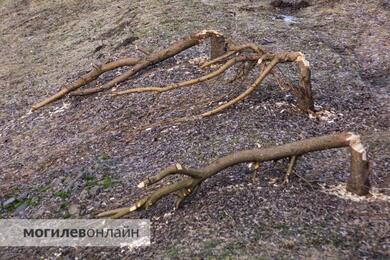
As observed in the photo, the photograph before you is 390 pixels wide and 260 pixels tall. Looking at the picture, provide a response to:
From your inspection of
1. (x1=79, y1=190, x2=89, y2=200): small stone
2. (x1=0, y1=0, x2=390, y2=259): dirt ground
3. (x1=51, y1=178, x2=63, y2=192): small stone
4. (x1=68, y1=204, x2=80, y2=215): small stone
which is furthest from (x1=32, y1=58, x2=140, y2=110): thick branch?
(x1=68, y1=204, x2=80, y2=215): small stone

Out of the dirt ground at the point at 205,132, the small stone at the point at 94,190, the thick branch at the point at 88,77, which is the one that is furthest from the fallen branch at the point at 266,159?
the thick branch at the point at 88,77

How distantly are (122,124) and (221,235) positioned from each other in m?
2.72

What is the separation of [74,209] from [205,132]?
1.70m

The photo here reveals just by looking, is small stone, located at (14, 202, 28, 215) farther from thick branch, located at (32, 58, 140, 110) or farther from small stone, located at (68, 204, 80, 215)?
thick branch, located at (32, 58, 140, 110)

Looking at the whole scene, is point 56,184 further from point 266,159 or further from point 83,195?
point 266,159

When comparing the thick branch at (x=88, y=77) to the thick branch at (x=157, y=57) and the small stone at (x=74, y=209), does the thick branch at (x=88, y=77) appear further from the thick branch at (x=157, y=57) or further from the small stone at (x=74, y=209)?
the small stone at (x=74, y=209)

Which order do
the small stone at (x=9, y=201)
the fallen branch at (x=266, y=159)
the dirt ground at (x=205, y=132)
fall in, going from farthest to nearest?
1. the small stone at (x=9, y=201)
2. the fallen branch at (x=266, y=159)
3. the dirt ground at (x=205, y=132)

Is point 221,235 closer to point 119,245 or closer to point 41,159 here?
point 119,245

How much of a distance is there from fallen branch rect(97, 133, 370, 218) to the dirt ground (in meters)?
0.16

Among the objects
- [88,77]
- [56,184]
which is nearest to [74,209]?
[56,184]

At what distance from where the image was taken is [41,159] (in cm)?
589

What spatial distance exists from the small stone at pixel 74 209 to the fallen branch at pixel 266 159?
0.54 meters

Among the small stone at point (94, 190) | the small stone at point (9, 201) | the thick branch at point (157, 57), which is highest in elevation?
the thick branch at point (157, 57)

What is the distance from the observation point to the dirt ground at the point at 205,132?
3945mm
